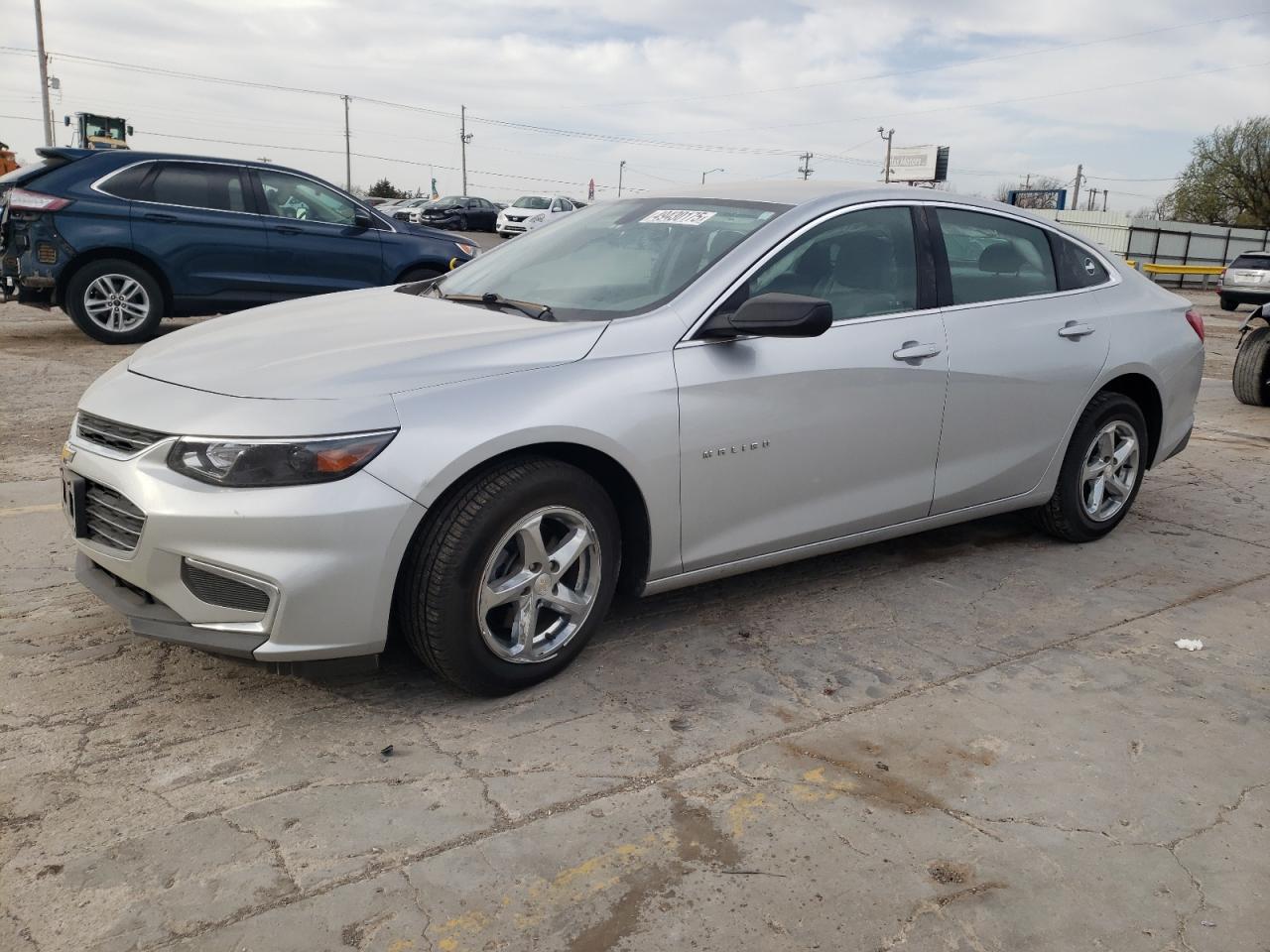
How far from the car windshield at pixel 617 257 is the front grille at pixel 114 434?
1353 millimetres

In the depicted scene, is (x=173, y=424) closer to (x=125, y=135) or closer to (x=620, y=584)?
(x=620, y=584)

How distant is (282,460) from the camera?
2.83 metres

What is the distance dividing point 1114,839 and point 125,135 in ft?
146

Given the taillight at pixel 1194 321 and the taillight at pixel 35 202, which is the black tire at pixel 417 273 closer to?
the taillight at pixel 35 202

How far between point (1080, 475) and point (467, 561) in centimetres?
312

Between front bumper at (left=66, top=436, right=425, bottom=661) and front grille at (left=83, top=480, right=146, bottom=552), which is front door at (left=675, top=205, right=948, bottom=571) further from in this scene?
front grille at (left=83, top=480, right=146, bottom=552)

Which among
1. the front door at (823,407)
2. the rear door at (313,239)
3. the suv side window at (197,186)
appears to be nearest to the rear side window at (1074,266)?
the front door at (823,407)

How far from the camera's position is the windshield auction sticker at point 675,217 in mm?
4008

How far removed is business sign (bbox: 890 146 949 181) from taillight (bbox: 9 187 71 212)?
61619 mm

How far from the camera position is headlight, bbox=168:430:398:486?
2.83 metres

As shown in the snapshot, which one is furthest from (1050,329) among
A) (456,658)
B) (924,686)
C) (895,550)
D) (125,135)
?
(125,135)

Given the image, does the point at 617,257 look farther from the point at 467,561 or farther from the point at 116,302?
the point at 116,302

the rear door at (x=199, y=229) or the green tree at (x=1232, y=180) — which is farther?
the green tree at (x=1232, y=180)

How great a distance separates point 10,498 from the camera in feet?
16.7
